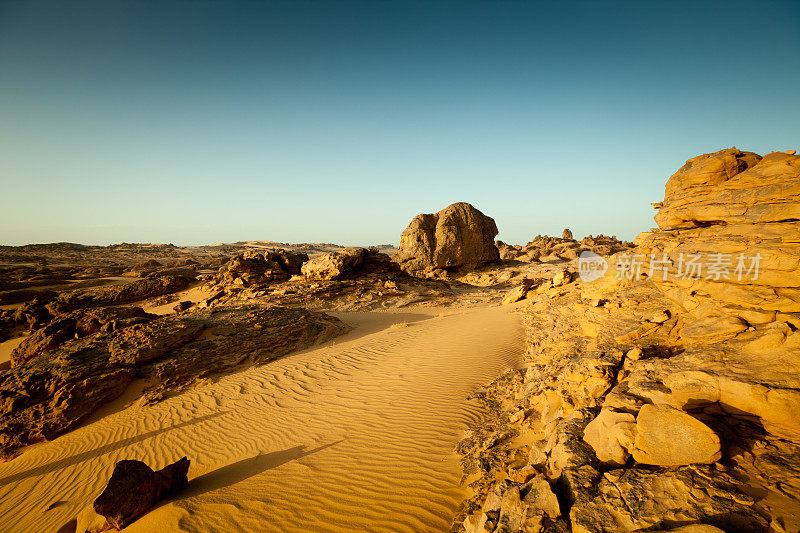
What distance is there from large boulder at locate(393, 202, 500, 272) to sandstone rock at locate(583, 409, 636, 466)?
23.1 m

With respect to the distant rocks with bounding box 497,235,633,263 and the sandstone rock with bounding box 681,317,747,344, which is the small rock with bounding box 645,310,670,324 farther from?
the distant rocks with bounding box 497,235,633,263

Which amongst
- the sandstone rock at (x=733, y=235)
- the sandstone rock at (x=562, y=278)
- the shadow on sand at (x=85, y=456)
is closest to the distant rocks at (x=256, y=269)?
the shadow on sand at (x=85, y=456)

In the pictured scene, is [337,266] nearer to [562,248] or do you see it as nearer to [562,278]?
[562,278]

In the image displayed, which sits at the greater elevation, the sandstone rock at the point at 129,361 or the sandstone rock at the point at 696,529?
the sandstone rock at the point at 696,529

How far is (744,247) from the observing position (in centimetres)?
496

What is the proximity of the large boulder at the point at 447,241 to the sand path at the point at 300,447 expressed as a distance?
54.0 ft

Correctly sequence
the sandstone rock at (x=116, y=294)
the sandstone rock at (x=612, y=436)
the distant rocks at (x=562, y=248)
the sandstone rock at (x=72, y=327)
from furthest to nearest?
the distant rocks at (x=562, y=248), the sandstone rock at (x=116, y=294), the sandstone rock at (x=72, y=327), the sandstone rock at (x=612, y=436)

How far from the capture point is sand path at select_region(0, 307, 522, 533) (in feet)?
13.0

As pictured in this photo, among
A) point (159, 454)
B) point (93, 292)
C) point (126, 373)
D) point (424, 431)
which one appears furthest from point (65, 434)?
point (93, 292)

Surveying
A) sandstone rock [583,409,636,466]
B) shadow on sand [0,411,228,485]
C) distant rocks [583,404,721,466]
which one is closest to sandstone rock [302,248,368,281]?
shadow on sand [0,411,228,485]

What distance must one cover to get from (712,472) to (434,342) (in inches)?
327

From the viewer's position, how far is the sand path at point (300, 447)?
3961 mm

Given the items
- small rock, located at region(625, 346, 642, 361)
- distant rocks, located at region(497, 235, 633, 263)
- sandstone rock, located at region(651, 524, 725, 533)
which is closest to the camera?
sandstone rock, located at region(651, 524, 725, 533)

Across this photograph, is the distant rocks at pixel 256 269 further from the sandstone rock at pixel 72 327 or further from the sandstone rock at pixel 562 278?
the sandstone rock at pixel 562 278
